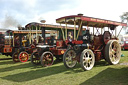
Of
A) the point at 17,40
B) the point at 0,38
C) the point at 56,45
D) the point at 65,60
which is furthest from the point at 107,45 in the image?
the point at 0,38

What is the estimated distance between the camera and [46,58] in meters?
7.19

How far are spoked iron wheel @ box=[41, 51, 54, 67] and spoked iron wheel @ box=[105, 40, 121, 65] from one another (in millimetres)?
2672

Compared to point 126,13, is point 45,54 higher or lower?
lower

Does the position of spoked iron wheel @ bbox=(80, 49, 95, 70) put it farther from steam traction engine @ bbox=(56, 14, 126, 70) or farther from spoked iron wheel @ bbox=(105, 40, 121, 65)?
spoked iron wheel @ bbox=(105, 40, 121, 65)

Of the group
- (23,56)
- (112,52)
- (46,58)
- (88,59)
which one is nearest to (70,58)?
(88,59)

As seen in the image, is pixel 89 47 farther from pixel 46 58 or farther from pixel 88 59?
pixel 46 58

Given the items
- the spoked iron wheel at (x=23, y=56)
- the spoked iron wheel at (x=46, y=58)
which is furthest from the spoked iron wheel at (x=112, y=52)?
the spoked iron wheel at (x=23, y=56)

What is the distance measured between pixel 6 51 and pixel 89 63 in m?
6.42

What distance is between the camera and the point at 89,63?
5688mm

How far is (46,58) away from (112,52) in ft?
9.90

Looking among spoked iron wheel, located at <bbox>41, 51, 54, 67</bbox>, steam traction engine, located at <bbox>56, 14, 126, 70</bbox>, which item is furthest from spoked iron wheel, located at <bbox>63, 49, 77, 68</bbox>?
spoked iron wheel, located at <bbox>41, 51, 54, 67</bbox>

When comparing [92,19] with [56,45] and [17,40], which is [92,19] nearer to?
[56,45]

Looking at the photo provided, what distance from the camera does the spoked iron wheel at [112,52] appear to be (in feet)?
20.5

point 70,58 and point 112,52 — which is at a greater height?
point 112,52
